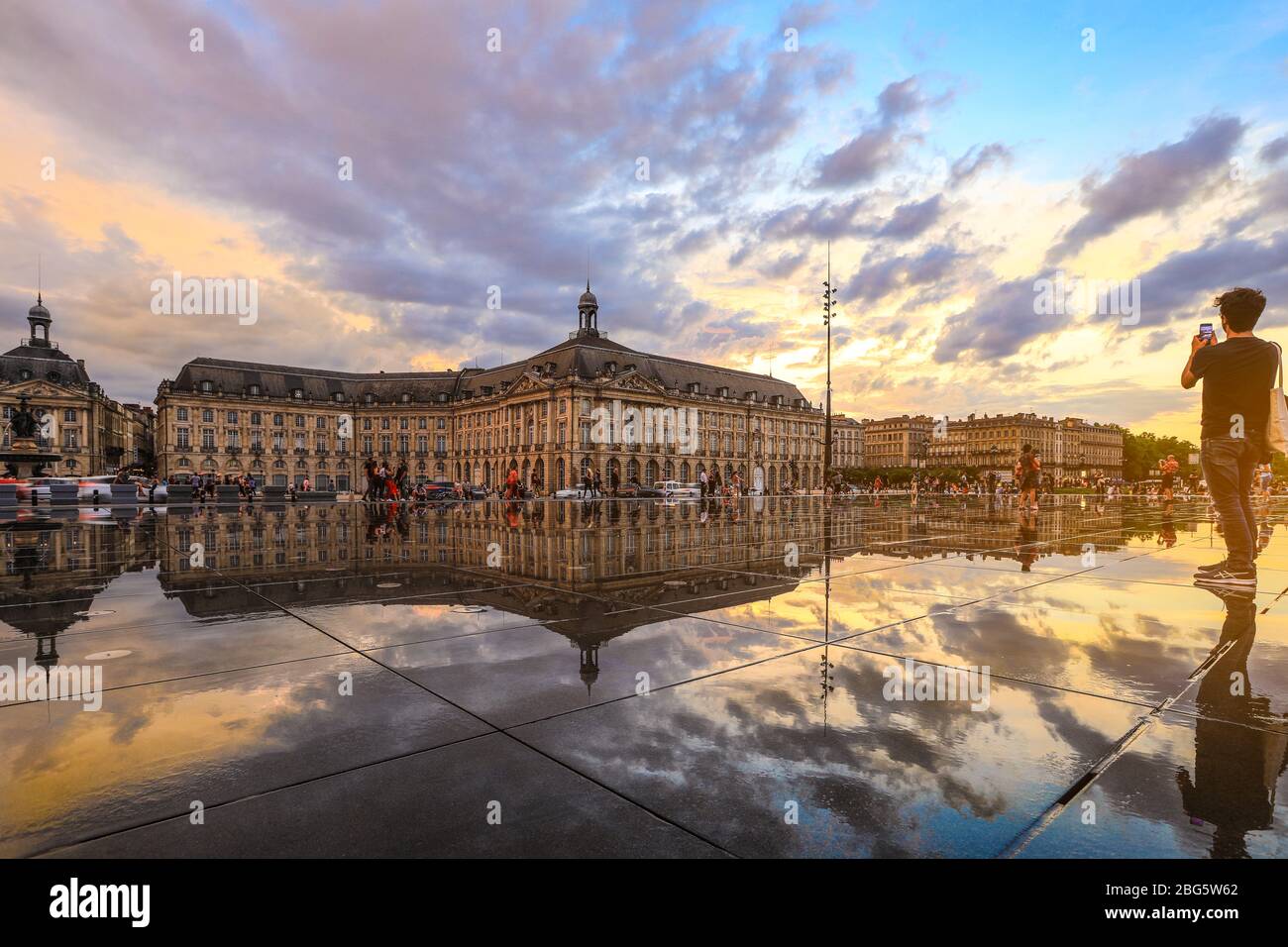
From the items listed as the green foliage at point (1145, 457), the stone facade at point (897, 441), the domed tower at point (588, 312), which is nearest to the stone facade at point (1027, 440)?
the stone facade at point (897, 441)

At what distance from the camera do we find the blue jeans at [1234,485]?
7113mm

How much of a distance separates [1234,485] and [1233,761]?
6.32 m

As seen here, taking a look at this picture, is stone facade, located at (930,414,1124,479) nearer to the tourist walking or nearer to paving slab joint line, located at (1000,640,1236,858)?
the tourist walking

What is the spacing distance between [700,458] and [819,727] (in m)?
91.2

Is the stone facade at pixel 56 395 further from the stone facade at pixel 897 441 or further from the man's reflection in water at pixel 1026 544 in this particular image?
the stone facade at pixel 897 441

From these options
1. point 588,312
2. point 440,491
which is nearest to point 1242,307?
point 440,491

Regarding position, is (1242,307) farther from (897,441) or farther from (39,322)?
(897,441)

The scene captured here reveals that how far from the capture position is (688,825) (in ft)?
7.15

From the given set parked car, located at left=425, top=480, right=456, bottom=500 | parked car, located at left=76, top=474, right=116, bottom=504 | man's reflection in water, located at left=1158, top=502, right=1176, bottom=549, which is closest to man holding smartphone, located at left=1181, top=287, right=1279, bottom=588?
man's reflection in water, located at left=1158, top=502, right=1176, bottom=549

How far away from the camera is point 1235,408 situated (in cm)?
708

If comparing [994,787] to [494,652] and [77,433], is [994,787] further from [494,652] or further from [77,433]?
[77,433]

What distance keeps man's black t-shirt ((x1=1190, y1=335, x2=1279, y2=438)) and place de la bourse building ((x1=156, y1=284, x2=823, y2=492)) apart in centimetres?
7037

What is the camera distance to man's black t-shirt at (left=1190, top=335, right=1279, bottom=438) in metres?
6.95

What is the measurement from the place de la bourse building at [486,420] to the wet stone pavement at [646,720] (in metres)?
70.9
